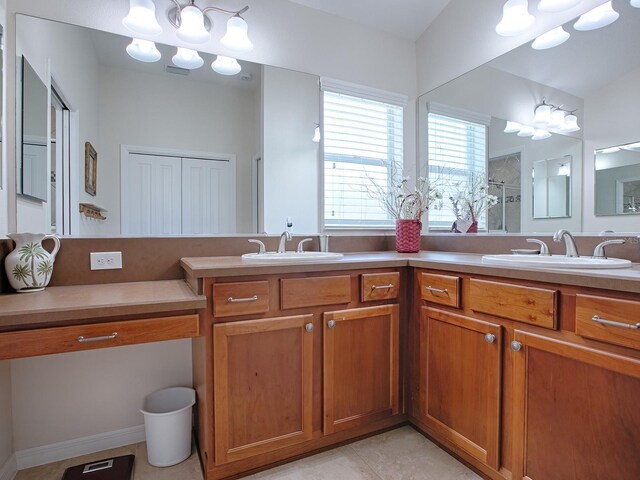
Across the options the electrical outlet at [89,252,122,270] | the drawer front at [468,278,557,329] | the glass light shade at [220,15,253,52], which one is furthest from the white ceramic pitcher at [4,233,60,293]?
the drawer front at [468,278,557,329]

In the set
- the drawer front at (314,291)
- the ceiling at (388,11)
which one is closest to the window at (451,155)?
the ceiling at (388,11)

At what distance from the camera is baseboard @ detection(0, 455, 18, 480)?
59.5 inches

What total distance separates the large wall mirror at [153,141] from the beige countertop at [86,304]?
367 millimetres

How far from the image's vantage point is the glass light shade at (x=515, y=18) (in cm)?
192

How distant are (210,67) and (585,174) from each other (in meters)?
2.01

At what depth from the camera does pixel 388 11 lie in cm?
246

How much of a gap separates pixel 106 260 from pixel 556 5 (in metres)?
2.53

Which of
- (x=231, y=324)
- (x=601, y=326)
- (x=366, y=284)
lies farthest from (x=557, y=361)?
(x=231, y=324)

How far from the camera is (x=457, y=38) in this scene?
2.42m

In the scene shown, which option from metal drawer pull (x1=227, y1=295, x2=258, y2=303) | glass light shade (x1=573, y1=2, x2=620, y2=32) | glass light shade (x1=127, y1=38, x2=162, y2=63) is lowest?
metal drawer pull (x1=227, y1=295, x2=258, y2=303)

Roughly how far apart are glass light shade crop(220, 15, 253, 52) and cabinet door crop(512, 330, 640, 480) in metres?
2.00

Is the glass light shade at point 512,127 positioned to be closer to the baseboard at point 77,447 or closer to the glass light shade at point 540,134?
the glass light shade at point 540,134

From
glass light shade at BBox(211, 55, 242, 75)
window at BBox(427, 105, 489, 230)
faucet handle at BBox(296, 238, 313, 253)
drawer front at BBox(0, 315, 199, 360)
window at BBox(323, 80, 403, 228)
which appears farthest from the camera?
window at BBox(323, 80, 403, 228)

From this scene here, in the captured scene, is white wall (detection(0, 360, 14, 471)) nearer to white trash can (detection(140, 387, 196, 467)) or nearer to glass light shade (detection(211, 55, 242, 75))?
white trash can (detection(140, 387, 196, 467))
